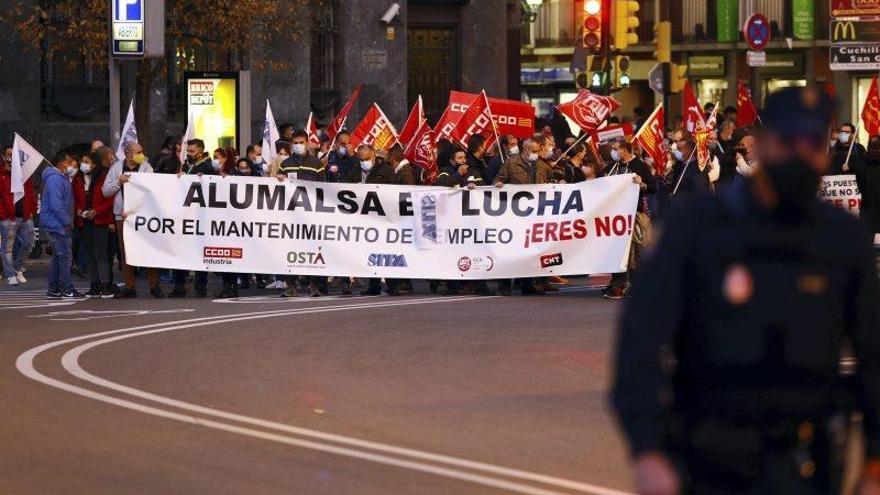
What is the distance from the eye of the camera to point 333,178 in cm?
2517

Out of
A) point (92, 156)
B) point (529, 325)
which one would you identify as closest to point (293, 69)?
point (92, 156)

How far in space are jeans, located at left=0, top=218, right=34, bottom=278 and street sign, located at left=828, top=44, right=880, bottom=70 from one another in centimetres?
1177

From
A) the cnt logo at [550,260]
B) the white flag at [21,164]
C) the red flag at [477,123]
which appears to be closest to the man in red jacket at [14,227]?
the white flag at [21,164]

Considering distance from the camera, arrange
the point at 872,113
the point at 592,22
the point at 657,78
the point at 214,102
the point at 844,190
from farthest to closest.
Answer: the point at 657,78
the point at 592,22
the point at 214,102
the point at 872,113
the point at 844,190

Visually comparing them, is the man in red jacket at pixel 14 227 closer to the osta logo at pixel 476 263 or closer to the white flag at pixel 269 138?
the white flag at pixel 269 138

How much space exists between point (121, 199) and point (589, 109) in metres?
7.53

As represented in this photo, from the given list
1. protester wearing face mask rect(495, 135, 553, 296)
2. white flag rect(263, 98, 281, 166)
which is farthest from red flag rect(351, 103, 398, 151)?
protester wearing face mask rect(495, 135, 553, 296)

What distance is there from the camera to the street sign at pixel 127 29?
1109 inches

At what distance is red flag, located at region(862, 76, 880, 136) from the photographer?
29172 millimetres

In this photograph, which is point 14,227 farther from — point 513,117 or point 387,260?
point 513,117

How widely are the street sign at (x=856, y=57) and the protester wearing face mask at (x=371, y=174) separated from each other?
8161mm

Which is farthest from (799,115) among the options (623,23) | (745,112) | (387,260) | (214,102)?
(623,23)

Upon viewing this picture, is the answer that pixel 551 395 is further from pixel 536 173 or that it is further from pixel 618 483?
pixel 536 173

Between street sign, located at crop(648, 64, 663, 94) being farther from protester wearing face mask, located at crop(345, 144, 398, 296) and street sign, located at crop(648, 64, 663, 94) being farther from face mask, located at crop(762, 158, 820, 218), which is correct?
face mask, located at crop(762, 158, 820, 218)
